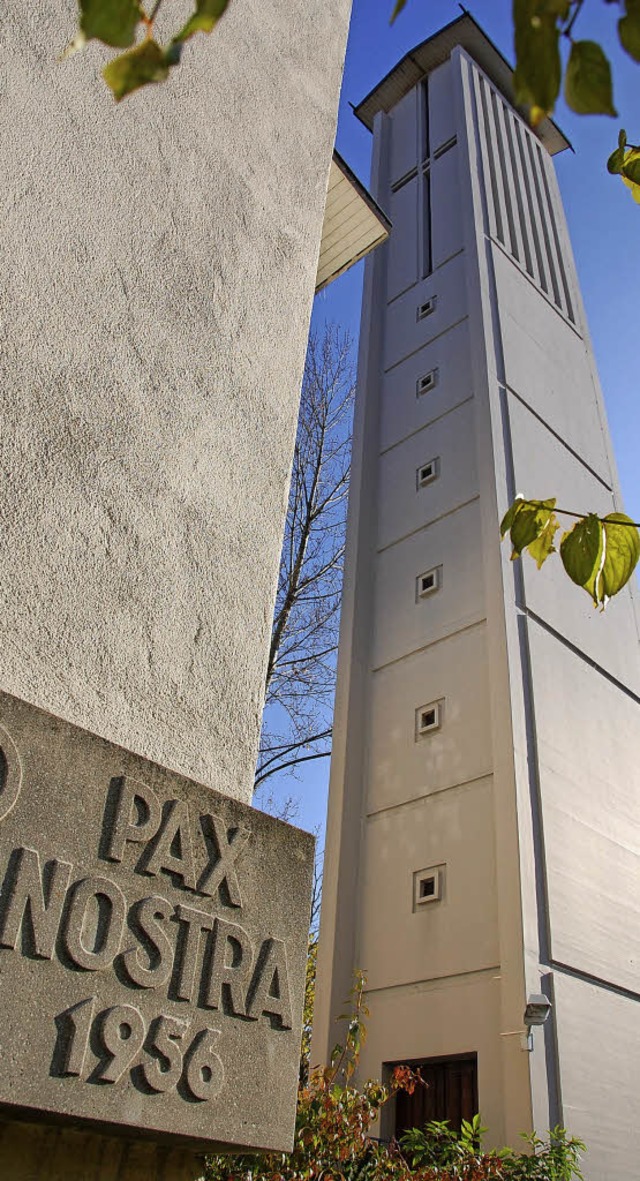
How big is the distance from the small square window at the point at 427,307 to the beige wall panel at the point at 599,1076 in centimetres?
1045

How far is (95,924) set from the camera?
2047mm

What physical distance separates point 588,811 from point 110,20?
11.1 m

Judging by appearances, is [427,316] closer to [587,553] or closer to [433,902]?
[433,902]

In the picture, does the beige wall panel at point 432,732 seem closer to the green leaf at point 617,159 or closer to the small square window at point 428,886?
the small square window at point 428,886

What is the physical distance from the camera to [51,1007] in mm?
1926

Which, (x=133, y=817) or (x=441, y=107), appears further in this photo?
(x=441, y=107)

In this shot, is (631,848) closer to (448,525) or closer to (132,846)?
(448,525)

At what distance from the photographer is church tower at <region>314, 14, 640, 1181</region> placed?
9.48 meters

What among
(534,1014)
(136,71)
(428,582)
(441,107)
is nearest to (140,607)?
(136,71)

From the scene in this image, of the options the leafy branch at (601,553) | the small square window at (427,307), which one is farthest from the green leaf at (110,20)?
the small square window at (427,307)

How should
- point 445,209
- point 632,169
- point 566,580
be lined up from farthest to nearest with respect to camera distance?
point 445,209
point 566,580
point 632,169

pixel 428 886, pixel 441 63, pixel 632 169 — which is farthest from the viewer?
pixel 441 63

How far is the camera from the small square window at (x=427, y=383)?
49.3ft

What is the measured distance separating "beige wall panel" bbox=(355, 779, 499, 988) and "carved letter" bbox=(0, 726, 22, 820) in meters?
8.46
